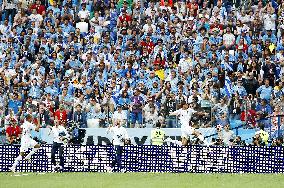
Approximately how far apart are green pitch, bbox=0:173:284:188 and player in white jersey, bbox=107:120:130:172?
102cm

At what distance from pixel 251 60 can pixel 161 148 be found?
245 inches

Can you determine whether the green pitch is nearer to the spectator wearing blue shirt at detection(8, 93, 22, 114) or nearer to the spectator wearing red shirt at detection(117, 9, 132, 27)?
the spectator wearing blue shirt at detection(8, 93, 22, 114)

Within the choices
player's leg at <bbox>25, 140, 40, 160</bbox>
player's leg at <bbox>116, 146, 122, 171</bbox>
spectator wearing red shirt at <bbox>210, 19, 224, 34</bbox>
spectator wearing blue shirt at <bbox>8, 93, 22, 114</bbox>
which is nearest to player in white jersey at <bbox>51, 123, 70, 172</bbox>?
player's leg at <bbox>25, 140, 40, 160</bbox>

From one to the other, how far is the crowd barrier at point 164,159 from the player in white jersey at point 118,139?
179 millimetres

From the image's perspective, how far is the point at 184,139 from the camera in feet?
95.5

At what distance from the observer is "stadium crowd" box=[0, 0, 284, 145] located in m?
30.2

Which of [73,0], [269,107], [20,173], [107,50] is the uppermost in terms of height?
[73,0]

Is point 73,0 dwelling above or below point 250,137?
above

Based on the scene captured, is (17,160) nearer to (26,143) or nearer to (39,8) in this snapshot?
(26,143)

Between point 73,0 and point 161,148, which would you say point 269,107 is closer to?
point 161,148

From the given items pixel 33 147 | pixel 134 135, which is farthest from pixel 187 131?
pixel 33 147

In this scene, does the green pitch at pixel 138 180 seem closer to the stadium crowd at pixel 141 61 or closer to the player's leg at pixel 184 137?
the player's leg at pixel 184 137

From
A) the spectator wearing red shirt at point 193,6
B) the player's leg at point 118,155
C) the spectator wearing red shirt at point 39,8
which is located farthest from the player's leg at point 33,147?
the spectator wearing red shirt at point 193,6

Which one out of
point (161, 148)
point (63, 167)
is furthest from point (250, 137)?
point (63, 167)
